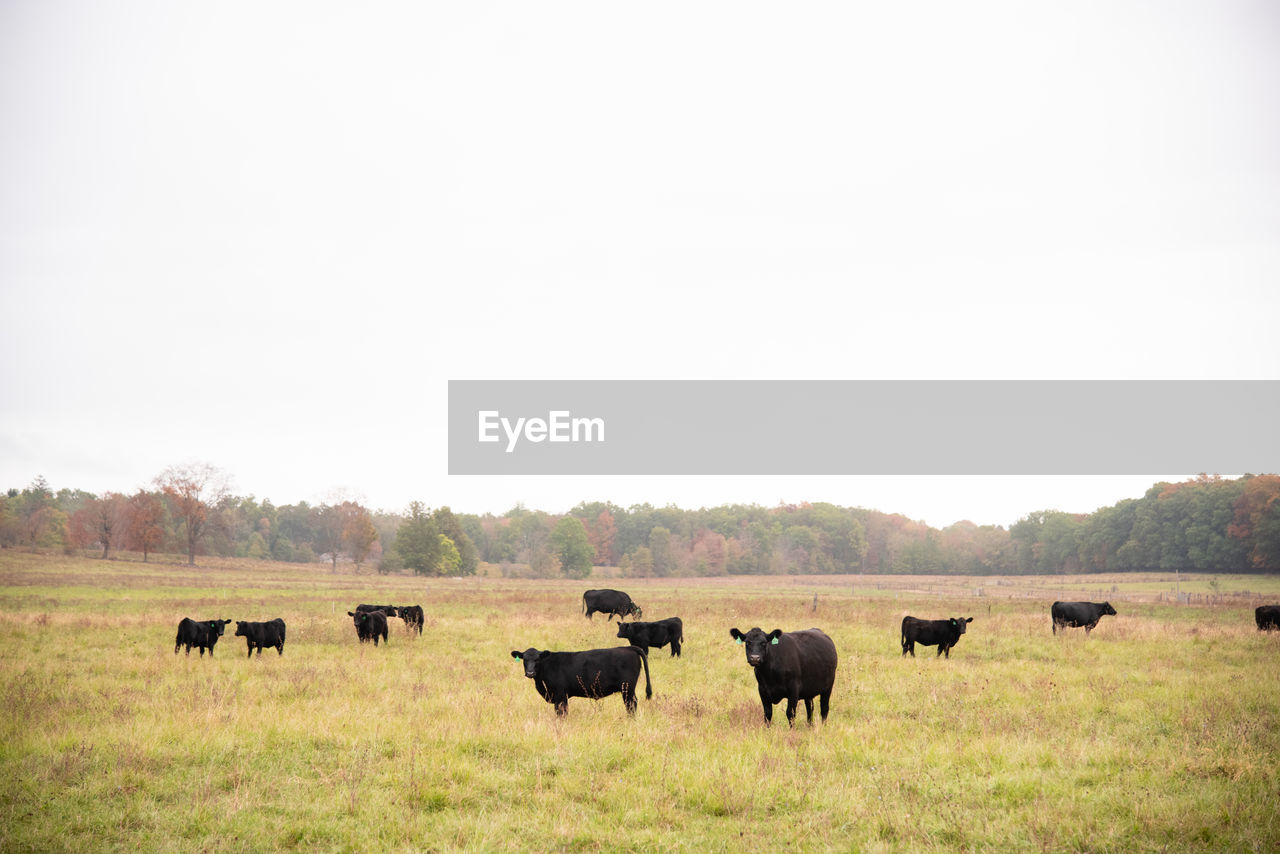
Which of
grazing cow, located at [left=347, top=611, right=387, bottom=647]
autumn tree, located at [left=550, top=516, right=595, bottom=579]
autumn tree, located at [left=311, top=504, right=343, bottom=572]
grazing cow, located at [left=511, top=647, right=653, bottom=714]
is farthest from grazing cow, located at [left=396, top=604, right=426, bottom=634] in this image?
autumn tree, located at [left=311, top=504, right=343, bottom=572]

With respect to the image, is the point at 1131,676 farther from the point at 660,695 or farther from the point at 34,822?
the point at 34,822

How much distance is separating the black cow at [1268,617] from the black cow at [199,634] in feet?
109

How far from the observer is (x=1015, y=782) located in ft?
27.2

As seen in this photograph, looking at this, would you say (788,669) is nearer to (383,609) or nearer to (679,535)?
(383,609)

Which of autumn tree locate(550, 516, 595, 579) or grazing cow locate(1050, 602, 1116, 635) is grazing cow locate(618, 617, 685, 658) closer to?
grazing cow locate(1050, 602, 1116, 635)

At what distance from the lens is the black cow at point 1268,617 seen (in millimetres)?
24828

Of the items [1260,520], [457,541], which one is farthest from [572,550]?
Answer: [1260,520]

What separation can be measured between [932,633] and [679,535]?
379ft

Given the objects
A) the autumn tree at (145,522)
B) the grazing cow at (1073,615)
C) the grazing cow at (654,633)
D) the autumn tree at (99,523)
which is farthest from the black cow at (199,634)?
the autumn tree at (99,523)

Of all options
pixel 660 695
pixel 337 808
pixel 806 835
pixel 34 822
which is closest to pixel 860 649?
pixel 660 695

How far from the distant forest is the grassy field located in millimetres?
63673

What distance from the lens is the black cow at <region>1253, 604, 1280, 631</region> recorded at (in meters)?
24.8

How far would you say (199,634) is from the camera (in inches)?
745

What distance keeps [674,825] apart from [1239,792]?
6.26 m
